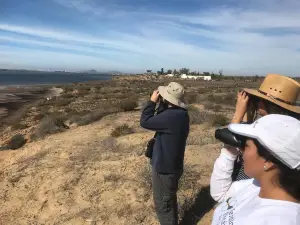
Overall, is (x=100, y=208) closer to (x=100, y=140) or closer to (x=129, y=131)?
(x=100, y=140)

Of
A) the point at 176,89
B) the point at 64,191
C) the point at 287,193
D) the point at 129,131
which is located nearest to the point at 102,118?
the point at 129,131

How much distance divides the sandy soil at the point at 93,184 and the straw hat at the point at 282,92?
3051 mm

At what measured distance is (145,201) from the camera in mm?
6043

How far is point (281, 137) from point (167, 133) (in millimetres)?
2611

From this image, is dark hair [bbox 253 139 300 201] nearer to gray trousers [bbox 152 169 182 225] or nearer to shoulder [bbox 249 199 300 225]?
shoulder [bbox 249 199 300 225]

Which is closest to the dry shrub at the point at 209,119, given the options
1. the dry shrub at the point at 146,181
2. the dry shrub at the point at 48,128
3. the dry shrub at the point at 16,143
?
the dry shrub at the point at 48,128

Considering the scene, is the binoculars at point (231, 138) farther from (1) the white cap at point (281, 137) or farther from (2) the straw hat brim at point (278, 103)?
(2) the straw hat brim at point (278, 103)

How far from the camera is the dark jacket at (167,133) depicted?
4105 millimetres

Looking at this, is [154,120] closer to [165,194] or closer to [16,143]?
[165,194]

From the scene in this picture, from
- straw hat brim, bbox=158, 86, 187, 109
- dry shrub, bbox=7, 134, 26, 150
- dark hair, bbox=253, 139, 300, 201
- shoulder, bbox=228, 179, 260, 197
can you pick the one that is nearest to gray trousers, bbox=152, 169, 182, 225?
straw hat brim, bbox=158, 86, 187, 109

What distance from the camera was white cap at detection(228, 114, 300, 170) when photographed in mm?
1542

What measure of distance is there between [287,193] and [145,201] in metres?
4.65

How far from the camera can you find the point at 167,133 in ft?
13.6

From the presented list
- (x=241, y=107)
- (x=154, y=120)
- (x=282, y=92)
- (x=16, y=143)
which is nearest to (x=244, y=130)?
(x=241, y=107)
